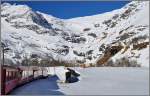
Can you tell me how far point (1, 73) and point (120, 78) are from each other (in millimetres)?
51625

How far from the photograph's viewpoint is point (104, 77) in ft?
271

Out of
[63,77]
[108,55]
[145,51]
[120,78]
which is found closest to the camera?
[63,77]

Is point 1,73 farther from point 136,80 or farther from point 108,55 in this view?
point 108,55

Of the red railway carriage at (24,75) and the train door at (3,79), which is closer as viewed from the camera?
the train door at (3,79)

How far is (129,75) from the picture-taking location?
76.9m

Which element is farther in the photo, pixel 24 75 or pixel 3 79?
pixel 24 75

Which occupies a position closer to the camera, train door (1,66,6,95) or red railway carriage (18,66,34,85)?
train door (1,66,6,95)

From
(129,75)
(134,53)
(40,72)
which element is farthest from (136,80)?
(134,53)

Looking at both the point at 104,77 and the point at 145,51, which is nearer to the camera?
the point at 104,77

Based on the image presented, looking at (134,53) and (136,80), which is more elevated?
(134,53)

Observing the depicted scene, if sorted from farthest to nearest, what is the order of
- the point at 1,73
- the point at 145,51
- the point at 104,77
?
the point at 145,51 < the point at 104,77 < the point at 1,73

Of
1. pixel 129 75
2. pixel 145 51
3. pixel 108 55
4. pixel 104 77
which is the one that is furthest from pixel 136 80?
pixel 108 55

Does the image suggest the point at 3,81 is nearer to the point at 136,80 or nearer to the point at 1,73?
the point at 1,73

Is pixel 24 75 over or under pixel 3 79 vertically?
over
